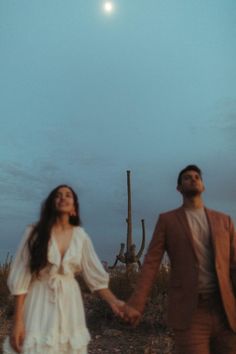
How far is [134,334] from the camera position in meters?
9.13

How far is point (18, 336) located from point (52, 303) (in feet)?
1.24

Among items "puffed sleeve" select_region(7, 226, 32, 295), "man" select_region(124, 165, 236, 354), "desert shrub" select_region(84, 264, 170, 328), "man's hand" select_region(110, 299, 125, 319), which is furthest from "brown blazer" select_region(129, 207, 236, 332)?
"desert shrub" select_region(84, 264, 170, 328)

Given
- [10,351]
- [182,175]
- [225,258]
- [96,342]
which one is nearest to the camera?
[10,351]

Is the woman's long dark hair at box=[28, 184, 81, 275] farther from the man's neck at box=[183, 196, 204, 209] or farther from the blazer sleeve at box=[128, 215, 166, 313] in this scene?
the man's neck at box=[183, 196, 204, 209]

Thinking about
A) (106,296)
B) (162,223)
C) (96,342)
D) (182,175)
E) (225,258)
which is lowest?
(96,342)

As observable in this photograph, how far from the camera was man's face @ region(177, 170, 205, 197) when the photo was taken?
457 centimetres

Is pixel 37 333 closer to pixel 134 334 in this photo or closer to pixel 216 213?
pixel 216 213

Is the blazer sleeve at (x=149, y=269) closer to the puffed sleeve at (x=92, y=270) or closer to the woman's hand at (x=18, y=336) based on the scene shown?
the puffed sleeve at (x=92, y=270)

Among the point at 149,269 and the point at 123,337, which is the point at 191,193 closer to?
the point at 149,269

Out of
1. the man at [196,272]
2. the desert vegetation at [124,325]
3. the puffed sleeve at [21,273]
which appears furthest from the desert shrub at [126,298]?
the puffed sleeve at [21,273]

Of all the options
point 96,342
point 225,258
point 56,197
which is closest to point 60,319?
point 56,197

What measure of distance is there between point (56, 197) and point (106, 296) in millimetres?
1012

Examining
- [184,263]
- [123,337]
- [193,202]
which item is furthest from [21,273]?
[123,337]

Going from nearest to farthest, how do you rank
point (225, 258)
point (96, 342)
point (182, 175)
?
point (225, 258) < point (182, 175) < point (96, 342)
